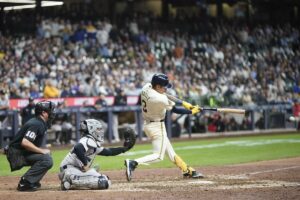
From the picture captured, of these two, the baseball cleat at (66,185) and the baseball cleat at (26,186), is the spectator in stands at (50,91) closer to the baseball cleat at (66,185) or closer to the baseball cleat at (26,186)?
the baseball cleat at (26,186)

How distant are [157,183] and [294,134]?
44.1 ft

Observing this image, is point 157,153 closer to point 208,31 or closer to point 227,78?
point 227,78

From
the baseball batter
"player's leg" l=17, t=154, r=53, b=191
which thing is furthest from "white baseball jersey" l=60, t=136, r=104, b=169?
the baseball batter

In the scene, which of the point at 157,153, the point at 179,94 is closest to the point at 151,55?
the point at 179,94

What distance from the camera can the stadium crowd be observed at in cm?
2097

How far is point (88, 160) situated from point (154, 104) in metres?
1.69

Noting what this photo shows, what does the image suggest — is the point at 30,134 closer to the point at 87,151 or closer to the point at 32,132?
the point at 32,132

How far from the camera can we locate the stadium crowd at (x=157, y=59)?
21.0 metres

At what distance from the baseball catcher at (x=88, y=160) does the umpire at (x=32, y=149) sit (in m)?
0.34

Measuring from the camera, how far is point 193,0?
3216cm

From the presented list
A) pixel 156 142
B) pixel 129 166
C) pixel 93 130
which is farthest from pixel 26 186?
pixel 156 142

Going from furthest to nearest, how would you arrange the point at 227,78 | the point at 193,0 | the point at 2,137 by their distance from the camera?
the point at 193,0 < the point at 227,78 < the point at 2,137

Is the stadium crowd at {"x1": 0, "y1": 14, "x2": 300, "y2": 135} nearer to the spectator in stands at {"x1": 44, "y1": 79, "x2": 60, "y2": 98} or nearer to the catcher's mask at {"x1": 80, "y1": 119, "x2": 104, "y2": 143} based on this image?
the spectator in stands at {"x1": 44, "y1": 79, "x2": 60, "y2": 98}

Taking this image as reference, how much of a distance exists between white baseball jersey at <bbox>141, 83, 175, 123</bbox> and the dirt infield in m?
1.02
